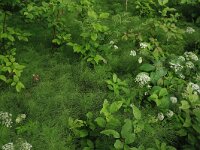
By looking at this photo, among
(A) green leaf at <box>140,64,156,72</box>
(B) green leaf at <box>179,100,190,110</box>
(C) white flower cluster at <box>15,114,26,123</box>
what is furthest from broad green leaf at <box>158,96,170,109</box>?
(C) white flower cluster at <box>15,114,26,123</box>

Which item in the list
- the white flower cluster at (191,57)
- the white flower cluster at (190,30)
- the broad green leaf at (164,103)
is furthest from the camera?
the white flower cluster at (190,30)

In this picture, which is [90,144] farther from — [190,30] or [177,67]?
[190,30]

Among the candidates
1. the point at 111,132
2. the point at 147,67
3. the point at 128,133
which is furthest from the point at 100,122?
the point at 147,67

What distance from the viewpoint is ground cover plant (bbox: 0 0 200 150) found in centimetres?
380

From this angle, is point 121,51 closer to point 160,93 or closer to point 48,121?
point 160,93

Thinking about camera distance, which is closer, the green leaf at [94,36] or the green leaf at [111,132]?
the green leaf at [111,132]

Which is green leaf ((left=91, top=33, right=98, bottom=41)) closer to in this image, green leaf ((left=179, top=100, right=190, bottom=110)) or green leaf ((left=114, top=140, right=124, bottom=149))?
green leaf ((left=179, top=100, right=190, bottom=110))

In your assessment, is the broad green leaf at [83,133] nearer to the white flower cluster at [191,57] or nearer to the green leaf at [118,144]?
the green leaf at [118,144]

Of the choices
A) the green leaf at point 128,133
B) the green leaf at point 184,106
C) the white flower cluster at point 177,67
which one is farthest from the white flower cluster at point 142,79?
the green leaf at point 128,133

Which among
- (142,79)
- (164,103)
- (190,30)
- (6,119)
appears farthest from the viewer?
(190,30)

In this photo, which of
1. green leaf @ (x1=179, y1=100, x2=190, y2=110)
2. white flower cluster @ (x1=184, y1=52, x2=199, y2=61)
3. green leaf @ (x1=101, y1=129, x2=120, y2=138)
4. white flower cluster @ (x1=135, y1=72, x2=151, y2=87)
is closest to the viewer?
green leaf @ (x1=101, y1=129, x2=120, y2=138)

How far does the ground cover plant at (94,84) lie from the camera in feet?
12.5

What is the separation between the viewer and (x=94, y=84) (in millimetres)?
4613

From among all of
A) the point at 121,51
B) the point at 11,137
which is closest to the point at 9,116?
the point at 11,137
